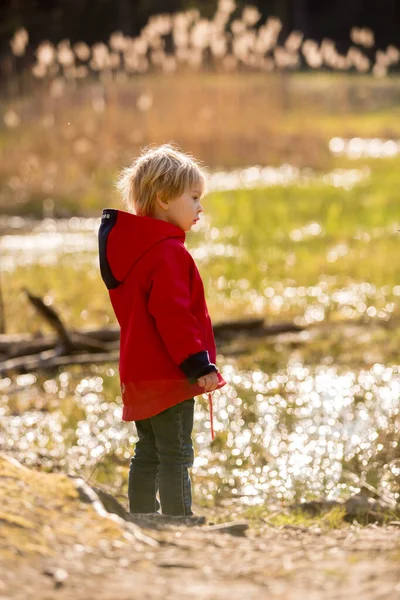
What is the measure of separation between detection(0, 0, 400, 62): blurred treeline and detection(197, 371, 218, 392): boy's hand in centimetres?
2131

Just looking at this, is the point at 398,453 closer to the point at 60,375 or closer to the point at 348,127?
the point at 60,375

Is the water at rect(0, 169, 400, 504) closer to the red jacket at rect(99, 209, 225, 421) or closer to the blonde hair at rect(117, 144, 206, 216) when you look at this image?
the red jacket at rect(99, 209, 225, 421)

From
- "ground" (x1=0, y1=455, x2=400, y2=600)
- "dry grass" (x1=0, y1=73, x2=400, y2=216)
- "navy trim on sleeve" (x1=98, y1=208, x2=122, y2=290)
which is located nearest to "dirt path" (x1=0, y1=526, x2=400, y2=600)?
"ground" (x1=0, y1=455, x2=400, y2=600)

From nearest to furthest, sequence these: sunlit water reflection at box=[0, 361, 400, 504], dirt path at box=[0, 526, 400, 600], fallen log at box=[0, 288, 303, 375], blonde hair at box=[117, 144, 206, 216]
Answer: dirt path at box=[0, 526, 400, 600]
blonde hair at box=[117, 144, 206, 216]
sunlit water reflection at box=[0, 361, 400, 504]
fallen log at box=[0, 288, 303, 375]

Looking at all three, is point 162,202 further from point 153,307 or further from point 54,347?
point 54,347

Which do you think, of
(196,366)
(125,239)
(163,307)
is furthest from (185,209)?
(196,366)

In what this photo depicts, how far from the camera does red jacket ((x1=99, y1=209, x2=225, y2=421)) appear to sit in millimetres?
3730

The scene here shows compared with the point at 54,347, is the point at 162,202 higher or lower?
higher

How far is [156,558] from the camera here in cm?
284

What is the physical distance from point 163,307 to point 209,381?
283 millimetres

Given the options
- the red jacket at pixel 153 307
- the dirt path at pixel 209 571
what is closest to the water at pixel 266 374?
the red jacket at pixel 153 307

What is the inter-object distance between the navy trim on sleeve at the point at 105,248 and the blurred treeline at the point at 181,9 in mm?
20952

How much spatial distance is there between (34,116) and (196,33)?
298cm

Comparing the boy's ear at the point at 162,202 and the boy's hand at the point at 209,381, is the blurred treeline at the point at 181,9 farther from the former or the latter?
the boy's hand at the point at 209,381
